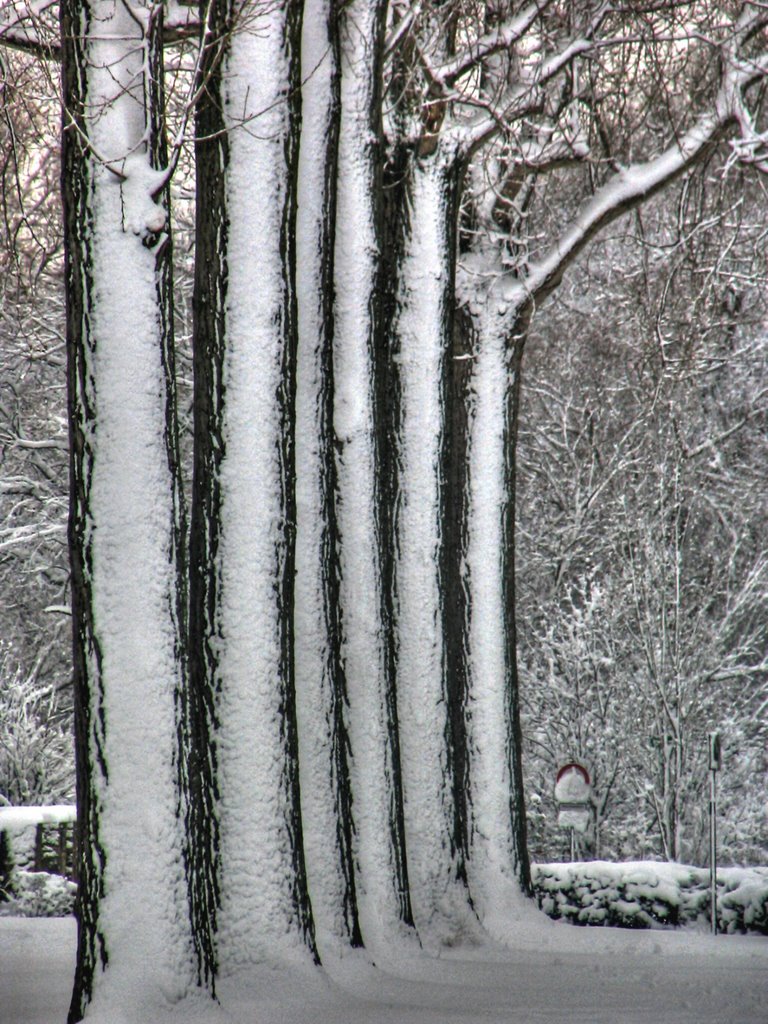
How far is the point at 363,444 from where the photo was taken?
919 cm

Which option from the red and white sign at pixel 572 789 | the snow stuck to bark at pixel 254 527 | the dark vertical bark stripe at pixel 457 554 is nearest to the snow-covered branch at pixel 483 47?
the dark vertical bark stripe at pixel 457 554

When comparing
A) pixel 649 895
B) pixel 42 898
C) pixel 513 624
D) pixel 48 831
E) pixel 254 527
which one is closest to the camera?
pixel 254 527

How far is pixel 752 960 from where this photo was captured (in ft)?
34.2

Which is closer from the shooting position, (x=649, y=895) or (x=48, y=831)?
(x=649, y=895)

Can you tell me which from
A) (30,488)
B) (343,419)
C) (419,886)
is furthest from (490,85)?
(30,488)

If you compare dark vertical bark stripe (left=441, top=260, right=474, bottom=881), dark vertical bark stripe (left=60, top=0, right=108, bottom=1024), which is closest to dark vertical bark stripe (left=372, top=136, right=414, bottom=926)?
dark vertical bark stripe (left=441, top=260, right=474, bottom=881)

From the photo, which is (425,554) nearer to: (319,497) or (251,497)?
(319,497)

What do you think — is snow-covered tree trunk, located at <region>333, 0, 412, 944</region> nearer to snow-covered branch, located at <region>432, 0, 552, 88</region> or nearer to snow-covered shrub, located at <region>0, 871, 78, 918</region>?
snow-covered branch, located at <region>432, 0, 552, 88</region>

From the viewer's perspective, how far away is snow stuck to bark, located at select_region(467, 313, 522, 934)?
11.0 m

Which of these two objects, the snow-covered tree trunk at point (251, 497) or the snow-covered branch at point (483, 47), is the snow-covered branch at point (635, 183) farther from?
the snow-covered tree trunk at point (251, 497)

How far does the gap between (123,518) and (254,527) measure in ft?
3.63

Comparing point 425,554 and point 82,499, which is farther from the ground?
point 425,554

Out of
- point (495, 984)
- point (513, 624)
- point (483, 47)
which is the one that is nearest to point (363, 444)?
point (513, 624)

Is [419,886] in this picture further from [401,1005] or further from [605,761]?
[605,761]
